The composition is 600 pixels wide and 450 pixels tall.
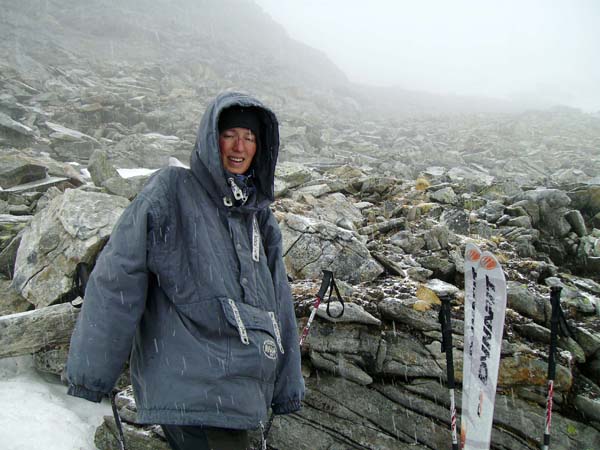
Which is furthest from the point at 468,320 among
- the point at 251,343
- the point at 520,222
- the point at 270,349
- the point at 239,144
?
the point at 520,222

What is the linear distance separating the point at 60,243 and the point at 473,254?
7431mm

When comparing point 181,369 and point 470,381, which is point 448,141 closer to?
point 470,381

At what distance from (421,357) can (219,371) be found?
13.8 ft

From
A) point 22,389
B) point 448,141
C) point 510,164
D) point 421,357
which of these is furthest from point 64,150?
point 448,141

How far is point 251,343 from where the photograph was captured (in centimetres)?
236

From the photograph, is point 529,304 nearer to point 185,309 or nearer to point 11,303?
point 185,309

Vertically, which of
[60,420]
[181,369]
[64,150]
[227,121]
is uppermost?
[227,121]

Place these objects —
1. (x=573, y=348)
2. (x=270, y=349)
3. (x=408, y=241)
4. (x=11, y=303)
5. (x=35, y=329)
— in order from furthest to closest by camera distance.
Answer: (x=408, y=241)
(x=11, y=303)
(x=573, y=348)
(x=35, y=329)
(x=270, y=349)

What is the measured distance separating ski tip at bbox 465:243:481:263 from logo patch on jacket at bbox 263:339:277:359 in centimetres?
382

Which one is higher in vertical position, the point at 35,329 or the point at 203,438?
the point at 203,438

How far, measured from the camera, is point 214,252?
8.10 ft

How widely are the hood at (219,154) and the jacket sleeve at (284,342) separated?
0.34m

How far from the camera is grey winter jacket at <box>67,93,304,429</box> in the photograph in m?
2.19

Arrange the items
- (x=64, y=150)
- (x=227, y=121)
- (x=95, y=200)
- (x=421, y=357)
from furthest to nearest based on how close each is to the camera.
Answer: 1. (x=64, y=150)
2. (x=95, y=200)
3. (x=421, y=357)
4. (x=227, y=121)
